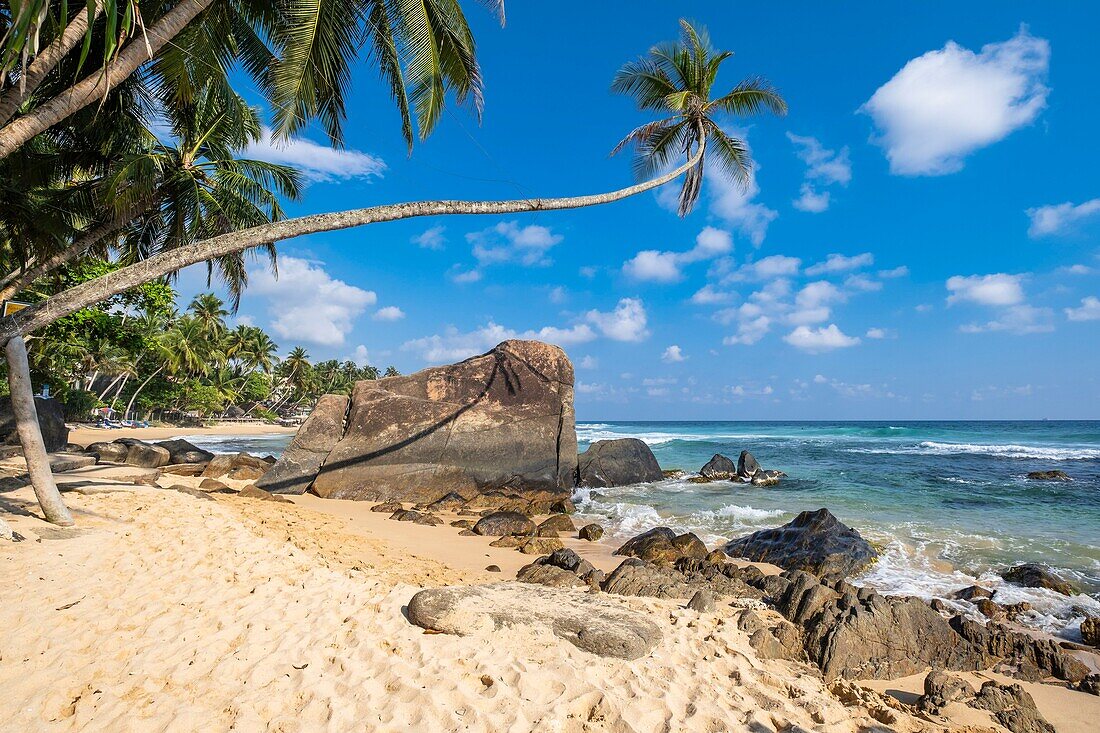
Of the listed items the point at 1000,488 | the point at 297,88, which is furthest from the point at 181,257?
the point at 1000,488

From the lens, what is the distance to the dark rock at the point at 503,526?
991 cm

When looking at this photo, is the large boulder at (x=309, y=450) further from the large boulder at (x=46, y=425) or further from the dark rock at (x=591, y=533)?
the large boulder at (x=46, y=425)

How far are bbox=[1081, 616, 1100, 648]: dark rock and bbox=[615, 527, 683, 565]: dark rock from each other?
4.54 metres

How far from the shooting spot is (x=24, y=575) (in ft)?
16.8

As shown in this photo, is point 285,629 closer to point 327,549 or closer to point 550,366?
point 327,549

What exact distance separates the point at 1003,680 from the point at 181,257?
877 centimetres

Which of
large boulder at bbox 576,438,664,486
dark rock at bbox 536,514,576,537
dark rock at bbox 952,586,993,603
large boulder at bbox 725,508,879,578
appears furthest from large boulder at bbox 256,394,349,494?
dark rock at bbox 952,586,993,603

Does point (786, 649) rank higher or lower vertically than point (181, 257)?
lower

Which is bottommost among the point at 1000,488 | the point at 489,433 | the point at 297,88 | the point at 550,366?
the point at 1000,488

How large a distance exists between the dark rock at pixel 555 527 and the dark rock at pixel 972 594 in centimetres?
618

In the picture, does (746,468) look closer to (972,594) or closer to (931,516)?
(931,516)

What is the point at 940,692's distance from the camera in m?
4.10

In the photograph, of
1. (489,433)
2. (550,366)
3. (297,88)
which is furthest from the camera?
(550,366)

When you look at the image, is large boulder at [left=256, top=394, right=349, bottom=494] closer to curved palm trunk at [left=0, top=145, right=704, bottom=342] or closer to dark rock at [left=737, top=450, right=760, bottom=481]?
curved palm trunk at [left=0, top=145, right=704, bottom=342]
